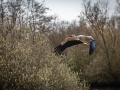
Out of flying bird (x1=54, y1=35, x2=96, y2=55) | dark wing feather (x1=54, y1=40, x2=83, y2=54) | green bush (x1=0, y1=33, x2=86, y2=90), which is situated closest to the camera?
green bush (x1=0, y1=33, x2=86, y2=90)

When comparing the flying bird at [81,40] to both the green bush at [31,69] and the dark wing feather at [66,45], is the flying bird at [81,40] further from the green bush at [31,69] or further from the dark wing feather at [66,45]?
the green bush at [31,69]

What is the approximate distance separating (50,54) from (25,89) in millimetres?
2550

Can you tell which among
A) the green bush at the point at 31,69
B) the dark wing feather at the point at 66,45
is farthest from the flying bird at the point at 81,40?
the green bush at the point at 31,69

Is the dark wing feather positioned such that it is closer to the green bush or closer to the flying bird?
the flying bird

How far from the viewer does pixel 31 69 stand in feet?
37.6

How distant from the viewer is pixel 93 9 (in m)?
26.2

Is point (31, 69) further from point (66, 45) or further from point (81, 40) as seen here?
point (81, 40)

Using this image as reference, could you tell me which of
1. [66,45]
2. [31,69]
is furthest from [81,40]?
[31,69]

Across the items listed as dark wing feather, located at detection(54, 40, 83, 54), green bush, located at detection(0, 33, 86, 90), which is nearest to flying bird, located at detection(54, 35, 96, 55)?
dark wing feather, located at detection(54, 40, 83, 54)

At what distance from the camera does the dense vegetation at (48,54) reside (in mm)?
11242

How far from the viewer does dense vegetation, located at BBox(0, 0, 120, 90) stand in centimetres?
1124

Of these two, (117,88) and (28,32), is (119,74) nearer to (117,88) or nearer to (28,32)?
(117,88)

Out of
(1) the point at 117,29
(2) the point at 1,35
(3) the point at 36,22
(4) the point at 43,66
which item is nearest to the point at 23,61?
(4) the point at 43,66

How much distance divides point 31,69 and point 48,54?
160 cm
